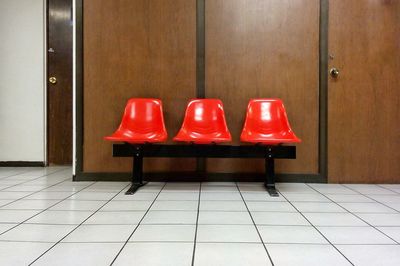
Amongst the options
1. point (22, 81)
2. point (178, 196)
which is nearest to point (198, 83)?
point (178, 196)

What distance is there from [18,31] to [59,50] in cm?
58

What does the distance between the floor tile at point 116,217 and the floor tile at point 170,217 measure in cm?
6

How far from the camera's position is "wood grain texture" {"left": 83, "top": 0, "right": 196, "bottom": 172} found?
358 cm

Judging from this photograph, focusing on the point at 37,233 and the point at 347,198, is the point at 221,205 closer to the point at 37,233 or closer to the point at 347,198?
the point at 347,198

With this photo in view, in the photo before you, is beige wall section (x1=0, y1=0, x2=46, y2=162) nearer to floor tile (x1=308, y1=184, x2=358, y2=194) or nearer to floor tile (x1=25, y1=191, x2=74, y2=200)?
floor tile (x1=25, y1=191, x2=74, y2=200)

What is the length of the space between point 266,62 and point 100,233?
2.48 metres

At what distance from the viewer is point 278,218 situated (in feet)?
7.45

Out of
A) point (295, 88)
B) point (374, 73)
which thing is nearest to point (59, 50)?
point (295, 88)

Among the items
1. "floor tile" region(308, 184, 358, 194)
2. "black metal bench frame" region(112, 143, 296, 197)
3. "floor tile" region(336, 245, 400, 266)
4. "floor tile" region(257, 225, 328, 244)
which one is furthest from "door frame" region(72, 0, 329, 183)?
"floor tile" region(336, 245, 400, 266)

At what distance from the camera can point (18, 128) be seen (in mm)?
4703

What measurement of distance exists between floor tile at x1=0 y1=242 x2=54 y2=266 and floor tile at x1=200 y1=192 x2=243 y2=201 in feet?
4.62

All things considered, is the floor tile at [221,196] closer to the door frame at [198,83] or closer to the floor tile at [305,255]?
the door frame at [198,83]

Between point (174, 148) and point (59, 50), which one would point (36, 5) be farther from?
point (174, 148)

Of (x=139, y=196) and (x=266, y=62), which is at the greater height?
(x=266, y=62)
